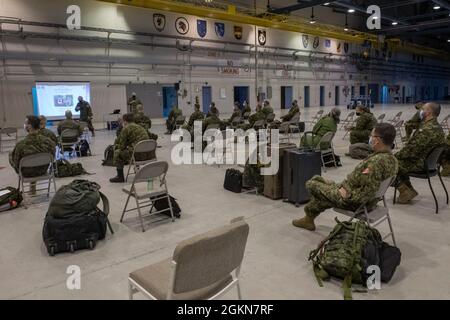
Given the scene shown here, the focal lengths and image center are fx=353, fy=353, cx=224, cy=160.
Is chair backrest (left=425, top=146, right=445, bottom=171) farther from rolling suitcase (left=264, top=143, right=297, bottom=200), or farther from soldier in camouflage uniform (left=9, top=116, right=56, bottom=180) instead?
soldier in camouflage uniform (left=9, top=116, right=56, bottom=180)

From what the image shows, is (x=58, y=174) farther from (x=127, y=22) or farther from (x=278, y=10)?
(x=278, y=10)

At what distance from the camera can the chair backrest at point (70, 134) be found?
24.4ft

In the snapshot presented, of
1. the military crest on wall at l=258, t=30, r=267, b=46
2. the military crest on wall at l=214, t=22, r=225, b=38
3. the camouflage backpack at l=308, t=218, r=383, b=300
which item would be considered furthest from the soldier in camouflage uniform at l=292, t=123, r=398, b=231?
the military crest on wall at l=258, t=30, r=267, b=46

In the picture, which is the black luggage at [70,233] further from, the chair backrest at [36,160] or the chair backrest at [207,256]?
the chair backrest at [207,256]

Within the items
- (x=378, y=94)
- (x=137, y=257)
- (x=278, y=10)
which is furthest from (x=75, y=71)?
(x=378, y=94)

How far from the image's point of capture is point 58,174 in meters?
6.19

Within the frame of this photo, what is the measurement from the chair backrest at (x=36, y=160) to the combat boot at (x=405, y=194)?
460 cm

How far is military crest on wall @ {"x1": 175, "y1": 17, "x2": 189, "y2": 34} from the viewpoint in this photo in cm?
1625

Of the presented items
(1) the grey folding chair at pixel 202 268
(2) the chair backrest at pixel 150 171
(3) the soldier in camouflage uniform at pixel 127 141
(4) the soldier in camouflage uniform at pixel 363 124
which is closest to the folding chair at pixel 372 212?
(1) the grey folding chair at pixel 202 268

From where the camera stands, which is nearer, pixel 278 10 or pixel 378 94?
pixel 278 10

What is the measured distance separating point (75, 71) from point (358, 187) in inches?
511

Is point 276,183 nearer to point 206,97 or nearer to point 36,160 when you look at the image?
point 36,160

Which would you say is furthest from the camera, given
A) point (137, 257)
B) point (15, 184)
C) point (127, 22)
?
point (127, 22)

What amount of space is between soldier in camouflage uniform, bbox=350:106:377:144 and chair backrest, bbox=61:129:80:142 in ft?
19.4
